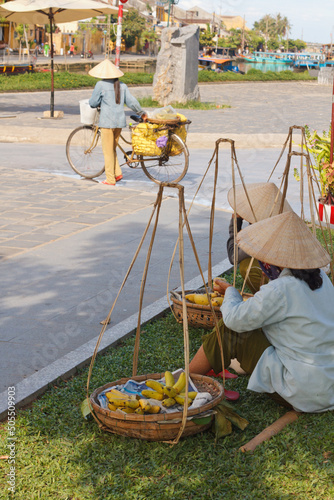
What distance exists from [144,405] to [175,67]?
18418mm

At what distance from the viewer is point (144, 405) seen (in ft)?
9.41

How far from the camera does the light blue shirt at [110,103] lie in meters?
8.48

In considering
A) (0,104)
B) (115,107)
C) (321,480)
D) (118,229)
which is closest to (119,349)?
(321,480)

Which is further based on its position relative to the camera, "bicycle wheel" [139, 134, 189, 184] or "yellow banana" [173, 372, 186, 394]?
"bicycle wheel" [139, 134, 189, 184]

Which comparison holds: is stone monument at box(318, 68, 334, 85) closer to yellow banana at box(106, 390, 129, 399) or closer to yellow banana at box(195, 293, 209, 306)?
yellow banana at box(195, 293, 209, 306)

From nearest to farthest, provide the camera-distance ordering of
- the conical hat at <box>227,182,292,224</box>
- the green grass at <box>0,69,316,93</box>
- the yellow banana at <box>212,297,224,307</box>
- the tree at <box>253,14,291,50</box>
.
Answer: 1. the yellow banana at <box>212,297,224,307</box>
2. the conical hat at <box>227,182,292,224</box>
3. the green grass at <box>0,69,316,93</box>
4. the tree at <box>253,14,291,50</box>

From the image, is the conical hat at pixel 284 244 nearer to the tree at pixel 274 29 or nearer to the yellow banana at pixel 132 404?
the yellow banana at pixel 132 404

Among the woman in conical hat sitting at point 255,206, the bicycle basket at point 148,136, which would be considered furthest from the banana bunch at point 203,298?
the bicycle basket at point 148,136

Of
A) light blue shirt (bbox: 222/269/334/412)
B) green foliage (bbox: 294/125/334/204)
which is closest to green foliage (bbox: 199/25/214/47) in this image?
green foliage (bbox: 294/125/334/204)

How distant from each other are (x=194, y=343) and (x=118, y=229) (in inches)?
115

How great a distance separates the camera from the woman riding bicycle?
8320 mm

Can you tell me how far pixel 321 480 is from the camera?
2691 mm

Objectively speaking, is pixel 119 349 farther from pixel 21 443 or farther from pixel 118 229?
pixel 118 229

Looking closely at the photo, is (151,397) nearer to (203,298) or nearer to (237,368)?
(237,368)
